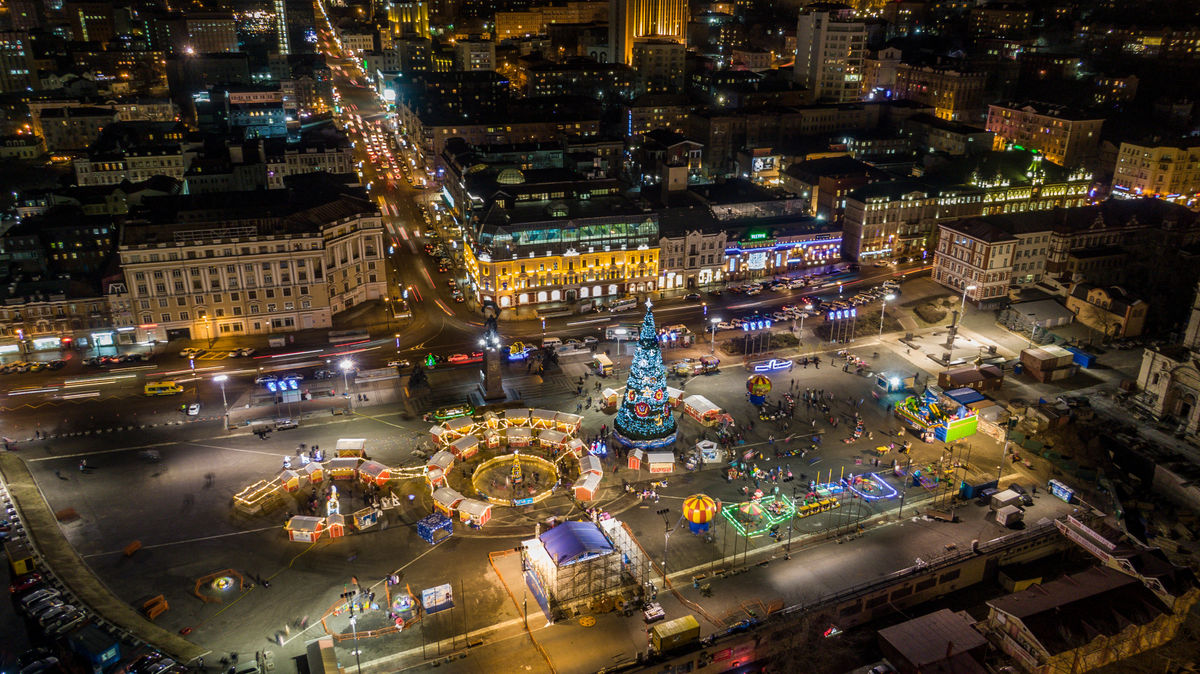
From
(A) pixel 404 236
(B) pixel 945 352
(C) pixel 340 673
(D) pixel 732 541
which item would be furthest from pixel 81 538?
(B) pixel 945 352

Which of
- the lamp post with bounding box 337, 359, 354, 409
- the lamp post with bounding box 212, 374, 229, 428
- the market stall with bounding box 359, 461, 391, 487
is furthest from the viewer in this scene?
the lamp post with bounding box 337, 359, 354, 409

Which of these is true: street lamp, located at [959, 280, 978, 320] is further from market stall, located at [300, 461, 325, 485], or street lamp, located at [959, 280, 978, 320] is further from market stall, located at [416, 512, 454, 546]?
market stall, located at [300, 461, 325, 485]

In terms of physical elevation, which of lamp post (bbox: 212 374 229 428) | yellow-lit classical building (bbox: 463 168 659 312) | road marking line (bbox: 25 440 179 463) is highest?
yellow-lit classical building (bbox: 463 168 659 312)

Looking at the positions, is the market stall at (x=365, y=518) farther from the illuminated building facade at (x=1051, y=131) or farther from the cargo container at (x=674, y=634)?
the illuminated building facade at (x=1051, y=131)

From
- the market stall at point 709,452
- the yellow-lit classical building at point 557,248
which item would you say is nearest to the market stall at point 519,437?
the market stall at point 709,452

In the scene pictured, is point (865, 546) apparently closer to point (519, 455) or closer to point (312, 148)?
point (519, 455)

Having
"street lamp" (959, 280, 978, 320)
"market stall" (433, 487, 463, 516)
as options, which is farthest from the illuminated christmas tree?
"street lamp" (959, 280, 978, 320)
